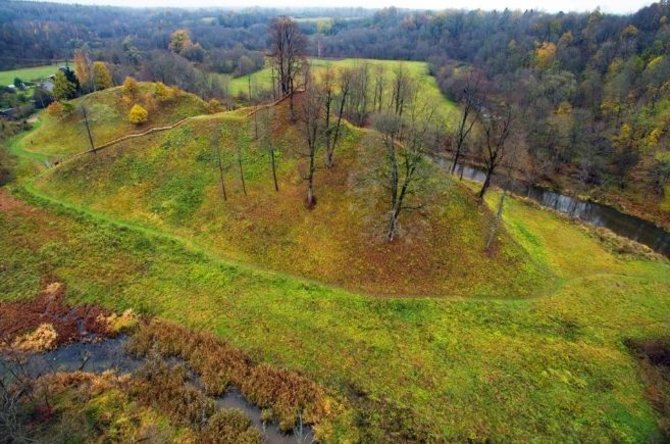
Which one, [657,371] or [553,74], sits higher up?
[553,74]

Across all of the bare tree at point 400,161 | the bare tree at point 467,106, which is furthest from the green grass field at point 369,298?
the bare tree at point 467,106

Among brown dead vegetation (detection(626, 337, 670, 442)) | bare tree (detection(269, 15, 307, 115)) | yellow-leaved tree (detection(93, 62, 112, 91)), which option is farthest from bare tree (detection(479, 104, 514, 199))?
yellow-leaved tree (detection(93, 62, 112, 91))

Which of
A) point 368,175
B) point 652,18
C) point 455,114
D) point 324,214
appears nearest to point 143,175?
point 324,214

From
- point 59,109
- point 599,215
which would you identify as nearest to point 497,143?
point 599,215

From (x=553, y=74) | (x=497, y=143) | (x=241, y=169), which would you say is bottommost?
(x=241, y=169)

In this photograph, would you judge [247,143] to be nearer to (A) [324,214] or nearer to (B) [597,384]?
(A) [324,214]

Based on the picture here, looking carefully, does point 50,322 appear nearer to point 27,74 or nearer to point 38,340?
point 38,340

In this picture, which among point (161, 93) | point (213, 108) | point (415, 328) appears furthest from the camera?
point (213, 108)

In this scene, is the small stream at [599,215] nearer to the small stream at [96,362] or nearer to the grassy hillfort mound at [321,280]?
the grassy hillfort mound at [321,280]

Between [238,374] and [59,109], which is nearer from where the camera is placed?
[238,374]
